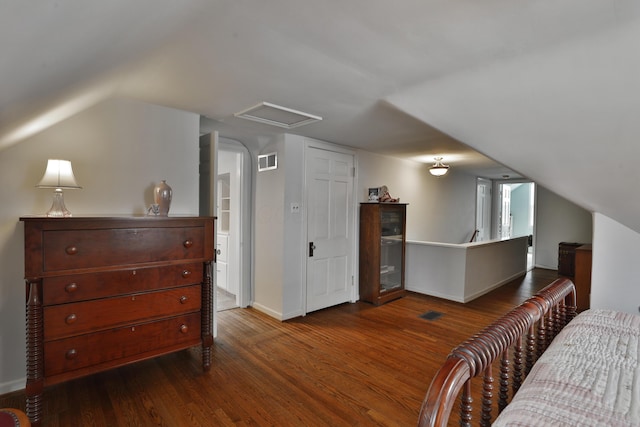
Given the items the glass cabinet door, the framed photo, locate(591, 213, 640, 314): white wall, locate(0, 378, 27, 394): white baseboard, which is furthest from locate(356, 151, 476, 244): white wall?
locate(0, 378, 27, 394): white baseboard

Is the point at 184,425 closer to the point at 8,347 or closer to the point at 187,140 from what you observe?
the point at 8,347

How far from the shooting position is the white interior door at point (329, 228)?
13.5 ft

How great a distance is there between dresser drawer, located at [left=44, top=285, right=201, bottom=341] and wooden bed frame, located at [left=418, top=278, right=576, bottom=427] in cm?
208

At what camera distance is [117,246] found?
218 cm

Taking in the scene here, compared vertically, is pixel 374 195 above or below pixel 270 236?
above

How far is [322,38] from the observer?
1.65 meters

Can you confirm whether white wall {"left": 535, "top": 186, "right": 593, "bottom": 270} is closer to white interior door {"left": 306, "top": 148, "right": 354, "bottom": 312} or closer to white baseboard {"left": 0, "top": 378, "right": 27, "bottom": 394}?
white interior door {"left": 306, "top": 148, "right": 354, "bottom": 312}

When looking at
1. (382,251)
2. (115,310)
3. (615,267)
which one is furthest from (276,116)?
(615,267)

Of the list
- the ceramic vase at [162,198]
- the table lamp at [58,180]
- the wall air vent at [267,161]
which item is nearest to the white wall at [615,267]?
the wall air vent at [267,161]

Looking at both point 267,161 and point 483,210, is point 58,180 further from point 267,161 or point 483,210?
point 483,210

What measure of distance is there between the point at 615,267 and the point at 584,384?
2411 millimetres

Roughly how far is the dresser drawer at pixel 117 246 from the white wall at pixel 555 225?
7605 mm

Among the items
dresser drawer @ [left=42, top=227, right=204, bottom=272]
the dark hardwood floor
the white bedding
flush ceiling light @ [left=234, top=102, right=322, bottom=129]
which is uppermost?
flush ceiling light @ [left=234, top=102, right=322, bottom=129]

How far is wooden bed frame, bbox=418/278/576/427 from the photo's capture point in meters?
0.82
